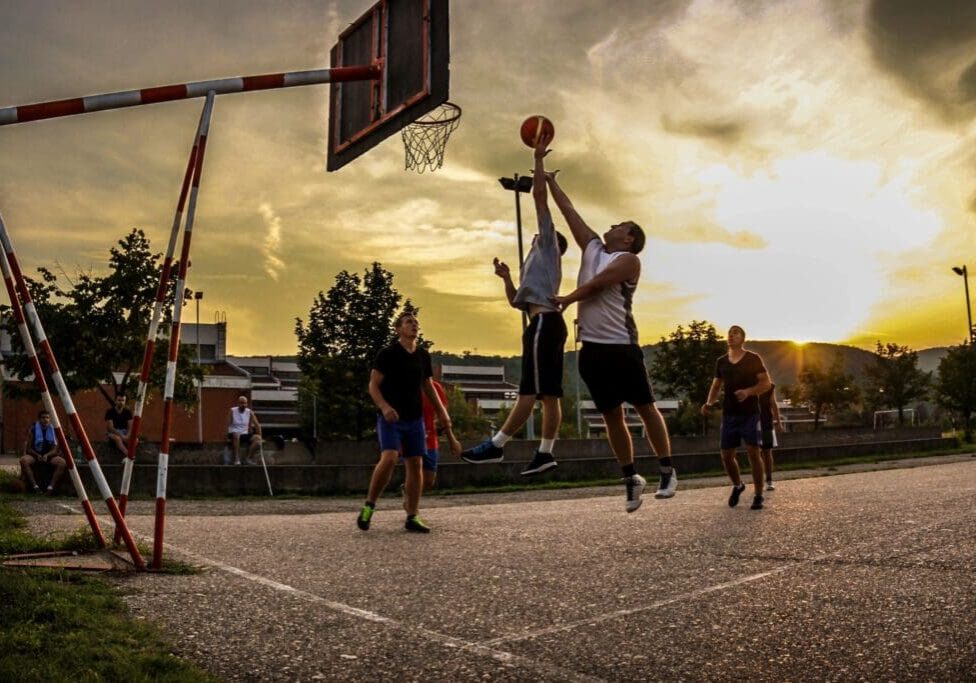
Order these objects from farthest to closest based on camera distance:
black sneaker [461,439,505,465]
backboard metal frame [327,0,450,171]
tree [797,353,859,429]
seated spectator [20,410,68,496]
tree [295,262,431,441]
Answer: tree [797,353,859,429]
tree [295,262,431,441]
seated spectator [20,410,68,496]
backboard metal frame [327,0,450,171]
black sneaker [461,439,505,465]

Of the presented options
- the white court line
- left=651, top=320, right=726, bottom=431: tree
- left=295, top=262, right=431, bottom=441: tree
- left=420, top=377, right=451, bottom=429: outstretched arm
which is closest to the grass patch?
the white court line

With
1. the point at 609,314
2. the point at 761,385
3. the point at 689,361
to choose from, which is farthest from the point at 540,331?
the point at 689,361

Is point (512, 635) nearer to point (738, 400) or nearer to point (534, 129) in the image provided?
point (534, 129)

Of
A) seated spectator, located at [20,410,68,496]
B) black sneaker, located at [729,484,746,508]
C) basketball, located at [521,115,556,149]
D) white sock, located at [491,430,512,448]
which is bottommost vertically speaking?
black sneaker, located at [729,484,746,508]

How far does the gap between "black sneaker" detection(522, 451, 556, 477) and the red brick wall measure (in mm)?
55415

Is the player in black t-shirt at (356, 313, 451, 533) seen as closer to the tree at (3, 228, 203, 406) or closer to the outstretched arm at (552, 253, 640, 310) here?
the outstretched arm at (552, 253, 640, 310)

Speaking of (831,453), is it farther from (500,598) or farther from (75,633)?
(75,633)

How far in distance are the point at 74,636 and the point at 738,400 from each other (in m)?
8.36

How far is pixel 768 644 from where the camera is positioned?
6.45 meters

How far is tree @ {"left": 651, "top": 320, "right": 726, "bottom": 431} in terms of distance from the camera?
→ 53.2m

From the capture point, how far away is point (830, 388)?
8700 centimetres

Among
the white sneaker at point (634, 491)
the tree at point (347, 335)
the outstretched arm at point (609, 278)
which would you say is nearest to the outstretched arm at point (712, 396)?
the white sneaker at point (634, 491)

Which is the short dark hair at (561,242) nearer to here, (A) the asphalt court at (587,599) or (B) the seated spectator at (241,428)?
(A) the asphalt court at (587,599)

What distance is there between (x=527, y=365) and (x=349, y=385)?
38.3m
